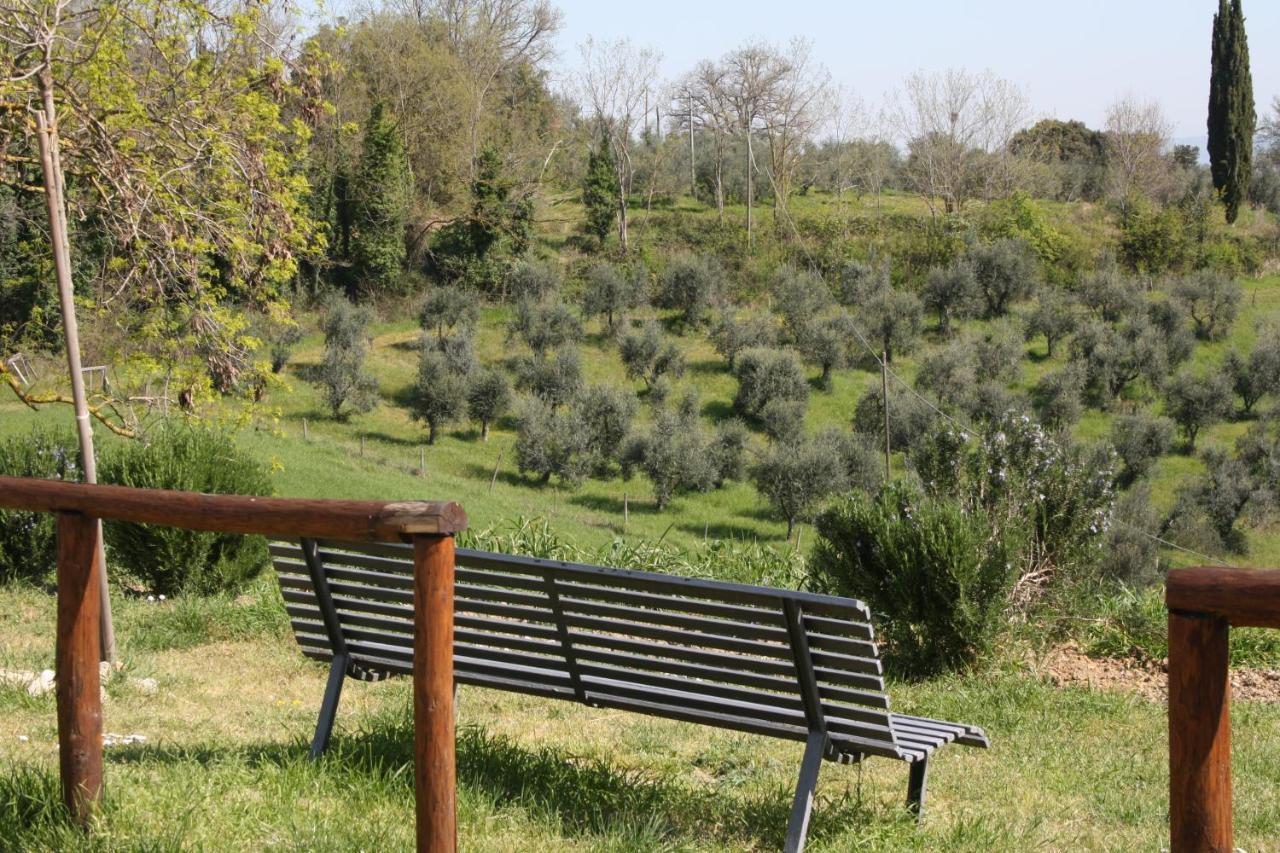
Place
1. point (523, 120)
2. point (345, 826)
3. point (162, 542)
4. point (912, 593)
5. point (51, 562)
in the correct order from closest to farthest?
point (345, 826) < point (912, 593) < point (162, 542) < point (51, 562) < point (523, 120)

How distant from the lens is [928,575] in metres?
6.64

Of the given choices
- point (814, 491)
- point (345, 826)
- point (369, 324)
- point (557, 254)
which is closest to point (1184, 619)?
point (345, 826)

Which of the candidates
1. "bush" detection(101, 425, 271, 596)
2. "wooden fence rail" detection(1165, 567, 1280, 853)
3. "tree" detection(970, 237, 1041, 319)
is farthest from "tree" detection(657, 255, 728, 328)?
"wooden fence rail" detection(1165, 567, 1280, 853)

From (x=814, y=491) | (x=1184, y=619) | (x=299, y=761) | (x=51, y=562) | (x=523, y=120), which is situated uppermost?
(x=523, y=120)

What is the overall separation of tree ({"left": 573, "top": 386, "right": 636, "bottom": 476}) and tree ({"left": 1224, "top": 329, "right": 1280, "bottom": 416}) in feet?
52.1

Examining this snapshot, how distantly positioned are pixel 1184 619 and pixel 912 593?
5061 millimetres

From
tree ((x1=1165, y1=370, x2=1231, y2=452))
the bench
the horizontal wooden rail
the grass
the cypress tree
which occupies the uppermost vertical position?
the cypress tree

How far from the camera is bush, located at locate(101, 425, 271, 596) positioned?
318 inches

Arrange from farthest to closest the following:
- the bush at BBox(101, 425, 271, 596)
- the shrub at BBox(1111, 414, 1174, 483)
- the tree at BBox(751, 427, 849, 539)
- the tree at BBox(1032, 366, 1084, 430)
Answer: the tree at BBox(1032, 366, 1084, 430) < the shrub at BBox(1111, 414, 1174, 483) < the tree at BBox(751, 427, 849, 539) < the bush at BBox(101, 425, 271, 596)

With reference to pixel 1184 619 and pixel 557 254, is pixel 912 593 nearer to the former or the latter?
pixel 1184 619

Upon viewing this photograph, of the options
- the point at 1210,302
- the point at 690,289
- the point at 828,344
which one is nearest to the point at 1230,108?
the point at 1210,302

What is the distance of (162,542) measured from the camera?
8.04m

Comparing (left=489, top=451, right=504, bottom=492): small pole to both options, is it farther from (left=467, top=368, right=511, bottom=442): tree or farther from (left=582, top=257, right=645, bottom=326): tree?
(left=582, top=257, right=645, bottom=326): tree

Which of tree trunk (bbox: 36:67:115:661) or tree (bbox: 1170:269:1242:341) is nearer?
tree trunk (bbox: 36:67:115:661)
